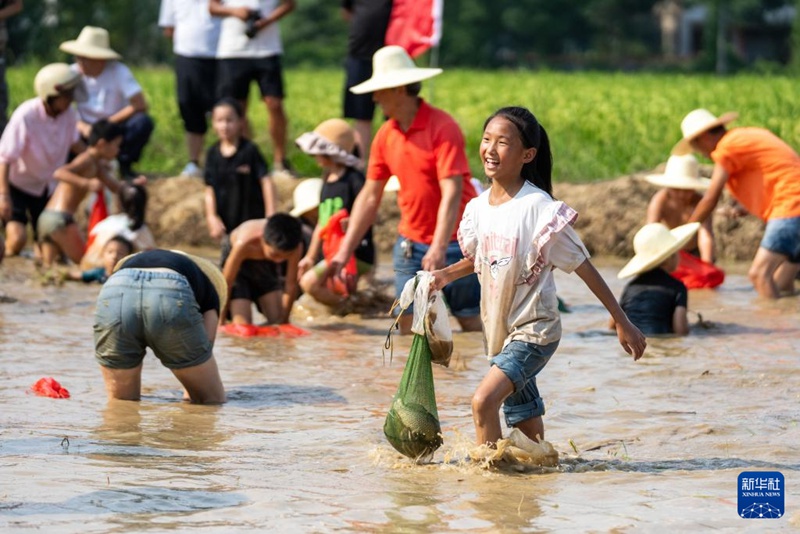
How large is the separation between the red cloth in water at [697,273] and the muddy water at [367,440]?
46.8 inches

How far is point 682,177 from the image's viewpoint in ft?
34.0

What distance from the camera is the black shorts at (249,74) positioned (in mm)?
12281

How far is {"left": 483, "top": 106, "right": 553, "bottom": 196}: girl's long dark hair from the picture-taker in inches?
210

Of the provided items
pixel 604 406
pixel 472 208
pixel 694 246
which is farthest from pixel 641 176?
pixel 472 208

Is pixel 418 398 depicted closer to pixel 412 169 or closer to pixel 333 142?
pixel 412 169

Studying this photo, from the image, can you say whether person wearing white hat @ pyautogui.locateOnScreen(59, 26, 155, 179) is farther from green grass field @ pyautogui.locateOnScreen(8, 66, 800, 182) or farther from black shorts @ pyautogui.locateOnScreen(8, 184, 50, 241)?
green grass field @ pyautogui.locateOnScreen(8, 66, 800, 182)

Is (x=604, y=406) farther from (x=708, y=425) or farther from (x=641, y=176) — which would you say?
(x=641, y=176)

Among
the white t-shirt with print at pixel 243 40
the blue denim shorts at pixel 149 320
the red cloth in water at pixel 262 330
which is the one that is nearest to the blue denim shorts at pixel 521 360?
the blue denim shorts at pixel 149 320

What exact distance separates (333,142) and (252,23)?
283cm

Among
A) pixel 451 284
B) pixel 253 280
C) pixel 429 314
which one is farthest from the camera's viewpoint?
pixel 253 280

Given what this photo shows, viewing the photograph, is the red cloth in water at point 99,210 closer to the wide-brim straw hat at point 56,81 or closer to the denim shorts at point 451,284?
the wide-brim straw hat at point 56,81

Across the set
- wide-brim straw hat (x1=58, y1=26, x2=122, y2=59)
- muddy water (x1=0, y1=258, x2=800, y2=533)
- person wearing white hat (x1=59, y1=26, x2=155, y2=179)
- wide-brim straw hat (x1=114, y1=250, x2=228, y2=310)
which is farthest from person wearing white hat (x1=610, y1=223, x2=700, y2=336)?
wide-brim straw hat (x1=58, y1=26, x2=122, y2=59)

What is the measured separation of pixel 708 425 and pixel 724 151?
4.02 metres

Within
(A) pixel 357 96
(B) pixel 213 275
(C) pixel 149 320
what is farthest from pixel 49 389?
(A) pixel 357 96
